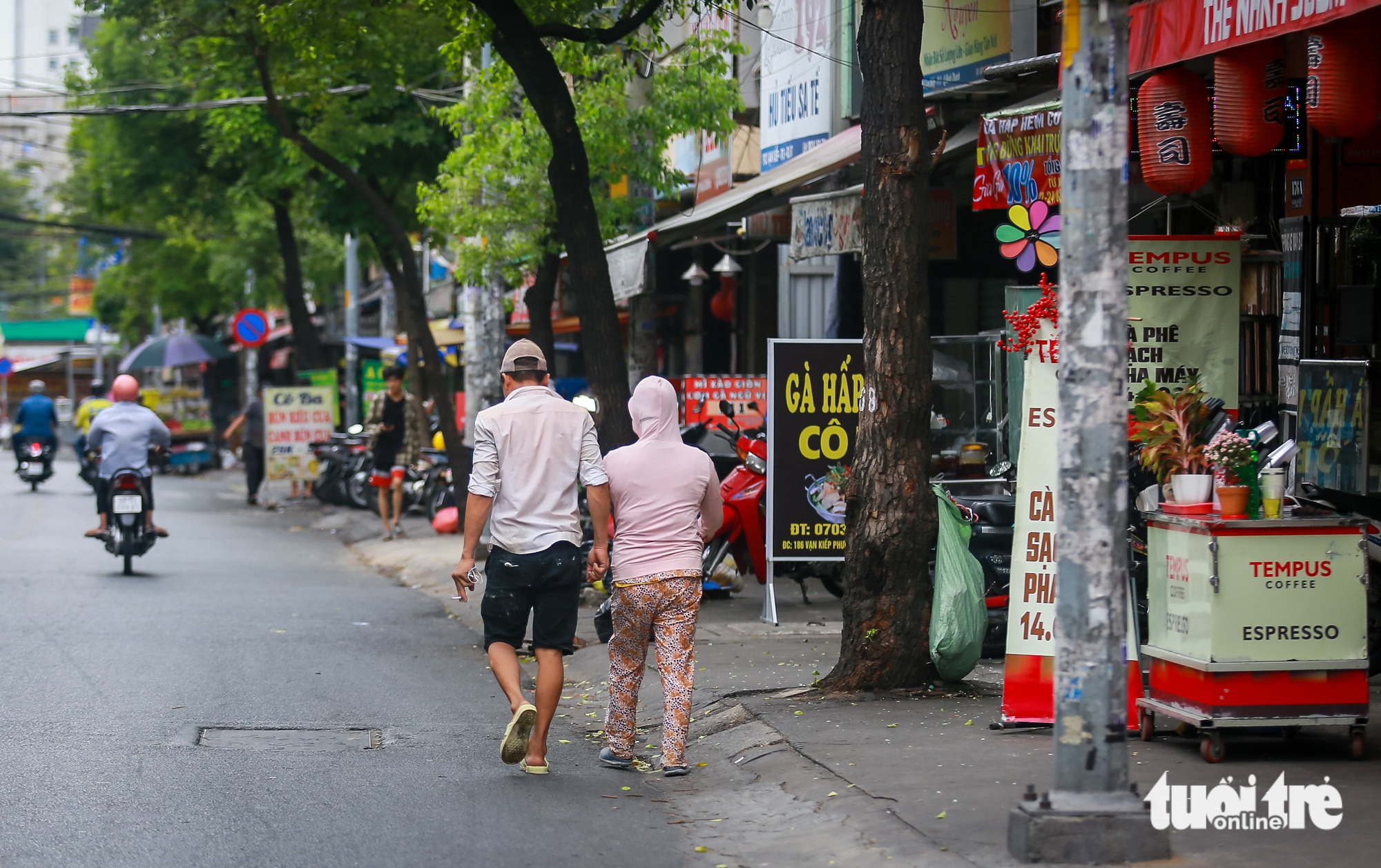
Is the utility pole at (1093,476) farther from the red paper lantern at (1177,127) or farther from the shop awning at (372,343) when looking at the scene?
the shop awning at (372,343)

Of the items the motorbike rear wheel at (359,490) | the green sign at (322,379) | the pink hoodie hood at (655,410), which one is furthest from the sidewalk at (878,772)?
the green sign at (322,379)

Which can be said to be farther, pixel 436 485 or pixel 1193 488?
pixel 436 485

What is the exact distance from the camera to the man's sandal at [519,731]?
6.48 meters

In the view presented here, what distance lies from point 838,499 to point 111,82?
2152cm

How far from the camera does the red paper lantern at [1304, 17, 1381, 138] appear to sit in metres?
7.24

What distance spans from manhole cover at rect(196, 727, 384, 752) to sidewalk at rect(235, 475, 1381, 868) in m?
1.06

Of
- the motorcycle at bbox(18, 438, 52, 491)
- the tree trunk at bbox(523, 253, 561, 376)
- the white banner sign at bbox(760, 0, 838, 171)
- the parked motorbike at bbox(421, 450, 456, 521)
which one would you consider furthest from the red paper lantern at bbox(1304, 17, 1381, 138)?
the motorcycle at bbox(18, 438, 52, 491)

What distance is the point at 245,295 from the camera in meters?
39.6

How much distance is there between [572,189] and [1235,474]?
575 cm

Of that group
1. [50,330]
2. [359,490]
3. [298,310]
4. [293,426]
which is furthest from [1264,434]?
[50,330]

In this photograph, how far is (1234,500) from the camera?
625 cm

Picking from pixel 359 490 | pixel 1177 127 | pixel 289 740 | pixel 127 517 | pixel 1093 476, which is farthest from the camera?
pixel 359 490

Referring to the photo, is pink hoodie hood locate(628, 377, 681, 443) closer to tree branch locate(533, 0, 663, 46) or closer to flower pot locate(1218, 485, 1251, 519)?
flower pot locate(1218, 485, 1251, 519)

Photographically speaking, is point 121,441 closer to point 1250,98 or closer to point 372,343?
point 1250,98
